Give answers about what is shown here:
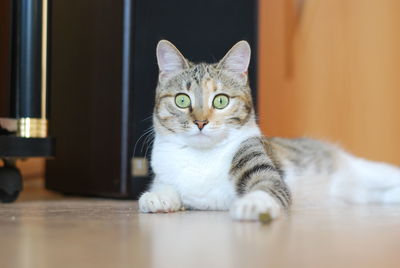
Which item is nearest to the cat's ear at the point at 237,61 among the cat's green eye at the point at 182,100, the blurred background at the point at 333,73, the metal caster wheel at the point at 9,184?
the cat's green eye at the point at 182,100

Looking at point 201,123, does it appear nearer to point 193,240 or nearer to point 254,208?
point 254,208

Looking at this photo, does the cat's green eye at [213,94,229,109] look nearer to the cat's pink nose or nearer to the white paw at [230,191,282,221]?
the cat's pink nose

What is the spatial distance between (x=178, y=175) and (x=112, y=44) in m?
0.50

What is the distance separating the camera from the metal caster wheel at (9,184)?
1472mm

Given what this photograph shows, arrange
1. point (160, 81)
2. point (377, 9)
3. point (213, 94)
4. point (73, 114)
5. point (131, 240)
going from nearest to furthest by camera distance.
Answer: point (131, 240)
point (213, 94)
point (160, 81)
point (73, 114)
point (377, 9)

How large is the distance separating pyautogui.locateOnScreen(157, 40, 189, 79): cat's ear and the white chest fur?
0.62 ft

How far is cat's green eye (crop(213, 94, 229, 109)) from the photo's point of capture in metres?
1.29

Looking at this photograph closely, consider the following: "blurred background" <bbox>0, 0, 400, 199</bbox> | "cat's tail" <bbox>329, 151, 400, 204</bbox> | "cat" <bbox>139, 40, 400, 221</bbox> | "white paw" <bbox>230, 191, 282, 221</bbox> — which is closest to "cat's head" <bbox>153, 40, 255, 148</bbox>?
"cat" <bbox>139, 40, 400, 221</bbox>

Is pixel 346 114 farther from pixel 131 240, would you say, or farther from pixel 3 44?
pixel 131 240

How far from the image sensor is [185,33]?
5.38 feet

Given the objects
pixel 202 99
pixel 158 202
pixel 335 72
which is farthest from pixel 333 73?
pixel 158 202

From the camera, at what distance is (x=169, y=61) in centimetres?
137

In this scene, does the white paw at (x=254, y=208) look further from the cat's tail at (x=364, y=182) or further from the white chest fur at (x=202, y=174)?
the cat's tail at (x=364, y=182)

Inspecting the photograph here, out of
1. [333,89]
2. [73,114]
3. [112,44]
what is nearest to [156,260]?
[112,44]
